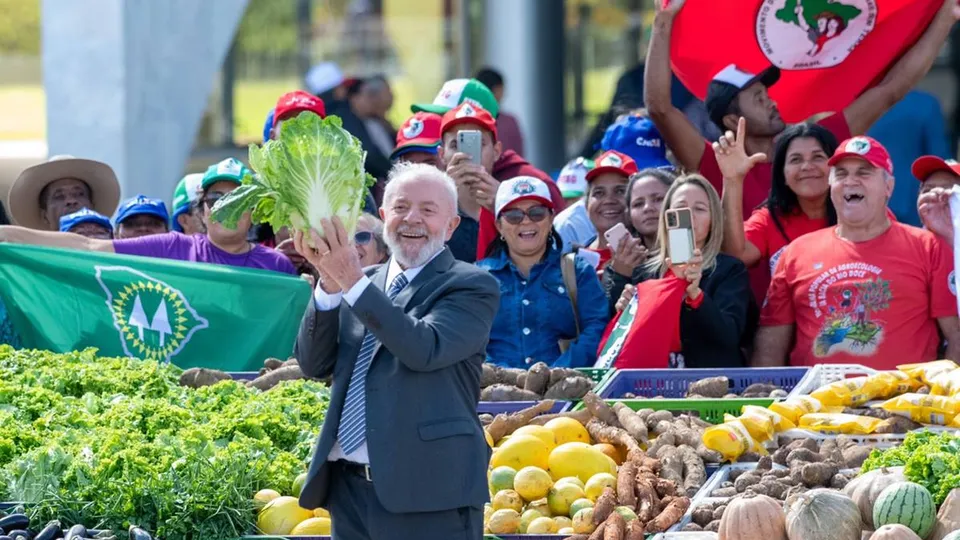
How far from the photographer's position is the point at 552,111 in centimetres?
1712

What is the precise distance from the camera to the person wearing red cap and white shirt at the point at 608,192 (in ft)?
29.2

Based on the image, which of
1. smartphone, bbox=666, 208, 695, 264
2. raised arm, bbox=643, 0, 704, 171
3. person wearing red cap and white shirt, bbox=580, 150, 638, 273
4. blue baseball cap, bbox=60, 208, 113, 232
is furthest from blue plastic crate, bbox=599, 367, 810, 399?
blue baseball cap, bbox=60, 208, 113, 232

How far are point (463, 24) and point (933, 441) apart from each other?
613 inches

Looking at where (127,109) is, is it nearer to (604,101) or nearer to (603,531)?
(603,531)

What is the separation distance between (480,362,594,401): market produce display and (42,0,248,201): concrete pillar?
4.91 meters

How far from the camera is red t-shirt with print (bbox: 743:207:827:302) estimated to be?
27.2 ft

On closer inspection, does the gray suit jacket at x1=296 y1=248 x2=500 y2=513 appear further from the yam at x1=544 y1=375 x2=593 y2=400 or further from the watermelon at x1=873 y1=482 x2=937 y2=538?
the yam at x1=544 y1=375 x2=593 y2=400

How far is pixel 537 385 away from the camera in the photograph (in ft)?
23.4

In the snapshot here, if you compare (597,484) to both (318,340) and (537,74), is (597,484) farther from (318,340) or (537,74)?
(537,74)

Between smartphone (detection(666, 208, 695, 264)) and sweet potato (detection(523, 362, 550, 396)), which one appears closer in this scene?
sweet potato (detection(523, 362, 550, 396))

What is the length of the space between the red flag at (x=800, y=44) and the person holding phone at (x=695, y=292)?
5.62 feet

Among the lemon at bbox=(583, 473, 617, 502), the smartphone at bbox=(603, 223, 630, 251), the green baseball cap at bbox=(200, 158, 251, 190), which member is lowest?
the lemon at bbox=(583, 473, 617, 502)

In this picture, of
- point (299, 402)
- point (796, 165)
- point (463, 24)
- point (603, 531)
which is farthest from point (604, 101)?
point (603, 531)

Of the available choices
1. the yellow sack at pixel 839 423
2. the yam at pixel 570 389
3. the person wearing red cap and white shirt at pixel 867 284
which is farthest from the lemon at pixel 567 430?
the person wearing red cap and white shirt at pixel 867 284
